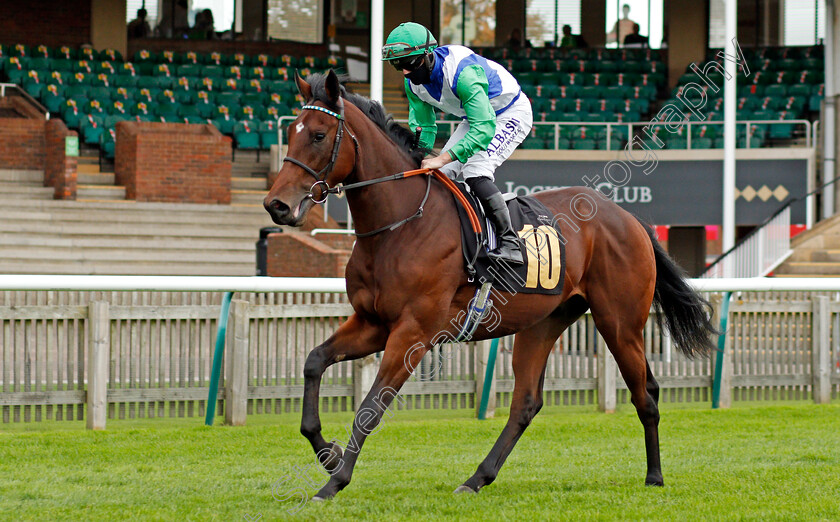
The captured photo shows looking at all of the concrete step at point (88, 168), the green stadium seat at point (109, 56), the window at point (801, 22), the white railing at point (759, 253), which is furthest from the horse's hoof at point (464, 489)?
the window at point (801, 22)

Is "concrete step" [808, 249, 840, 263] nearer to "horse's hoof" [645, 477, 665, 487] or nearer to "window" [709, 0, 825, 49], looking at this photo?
"horse's hoof" [645, 477, 665, 487]

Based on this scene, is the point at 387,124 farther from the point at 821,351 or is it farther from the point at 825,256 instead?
the point at 825,256

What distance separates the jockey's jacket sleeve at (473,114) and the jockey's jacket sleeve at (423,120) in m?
0.36

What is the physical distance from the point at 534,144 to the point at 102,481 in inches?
542

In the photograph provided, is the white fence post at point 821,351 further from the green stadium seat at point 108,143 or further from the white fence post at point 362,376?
the green stadium seat at point 108,143

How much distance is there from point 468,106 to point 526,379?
1.61 metres

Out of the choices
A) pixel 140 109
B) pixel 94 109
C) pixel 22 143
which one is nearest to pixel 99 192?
pixel 22 143

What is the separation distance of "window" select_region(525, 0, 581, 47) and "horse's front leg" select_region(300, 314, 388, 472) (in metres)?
23.2

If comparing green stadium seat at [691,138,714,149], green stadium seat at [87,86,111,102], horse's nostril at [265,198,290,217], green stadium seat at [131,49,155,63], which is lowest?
horse's nostril at [265,198,290,217]

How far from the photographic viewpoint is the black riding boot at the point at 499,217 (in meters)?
4.99

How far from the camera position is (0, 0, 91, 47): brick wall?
22344 mm

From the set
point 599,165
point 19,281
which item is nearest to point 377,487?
point 19,281

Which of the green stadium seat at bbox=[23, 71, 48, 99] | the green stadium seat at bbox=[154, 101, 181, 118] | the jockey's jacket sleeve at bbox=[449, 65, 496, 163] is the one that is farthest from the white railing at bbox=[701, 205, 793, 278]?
the green stadium seat at bbox=[23, 71, 48, 99]

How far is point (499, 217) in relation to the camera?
4988 millimetres
